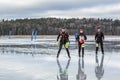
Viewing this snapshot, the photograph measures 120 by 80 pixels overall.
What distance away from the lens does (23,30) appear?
519ft

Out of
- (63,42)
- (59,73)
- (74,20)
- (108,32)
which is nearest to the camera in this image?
(59,73)

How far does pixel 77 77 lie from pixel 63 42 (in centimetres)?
852

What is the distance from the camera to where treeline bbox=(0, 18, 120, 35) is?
155m

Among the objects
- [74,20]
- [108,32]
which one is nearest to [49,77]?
[108,32]

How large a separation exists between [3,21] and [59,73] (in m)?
166

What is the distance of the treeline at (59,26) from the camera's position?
155375 millimetres

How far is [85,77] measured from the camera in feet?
40.3

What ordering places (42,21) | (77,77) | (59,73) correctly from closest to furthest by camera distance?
1. (77,77)
2. (59,73)
3. (42,21)

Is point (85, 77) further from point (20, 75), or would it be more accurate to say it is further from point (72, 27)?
point (72, 27)

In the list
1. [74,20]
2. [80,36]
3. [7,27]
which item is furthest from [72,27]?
[80,36]

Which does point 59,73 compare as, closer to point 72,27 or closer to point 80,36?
point 80,36

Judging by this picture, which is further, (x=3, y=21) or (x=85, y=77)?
(x=3, y=21)

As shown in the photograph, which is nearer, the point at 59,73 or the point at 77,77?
the point at 77,77

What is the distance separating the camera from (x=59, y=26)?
547ft
